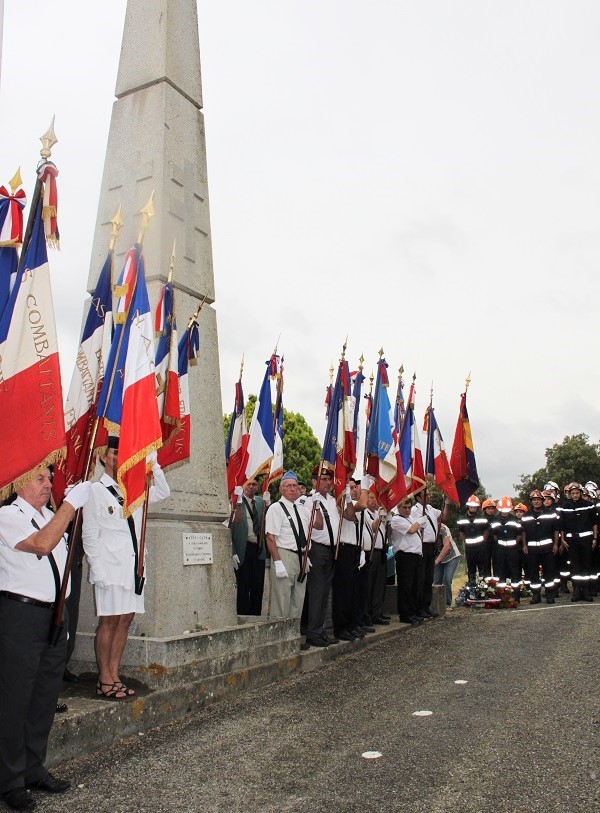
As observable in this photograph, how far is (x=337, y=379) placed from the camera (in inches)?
387

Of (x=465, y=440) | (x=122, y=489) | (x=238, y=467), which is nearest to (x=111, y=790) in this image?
(x=122, y=489)

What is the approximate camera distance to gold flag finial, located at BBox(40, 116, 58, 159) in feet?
16.8

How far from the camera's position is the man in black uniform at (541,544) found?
13.6m

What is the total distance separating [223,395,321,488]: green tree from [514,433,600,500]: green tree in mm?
12156

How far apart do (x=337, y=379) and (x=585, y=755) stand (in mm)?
5909

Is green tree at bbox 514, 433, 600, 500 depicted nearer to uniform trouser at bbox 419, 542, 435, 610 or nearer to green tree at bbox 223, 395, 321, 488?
green tree at bbox 223, 395, 321, 488

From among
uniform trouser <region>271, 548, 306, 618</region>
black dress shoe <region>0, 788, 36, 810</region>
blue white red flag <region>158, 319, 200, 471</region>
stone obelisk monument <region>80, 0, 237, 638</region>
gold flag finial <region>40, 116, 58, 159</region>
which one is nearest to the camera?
black dress shoe <region>0, 788, 36, 810</region>

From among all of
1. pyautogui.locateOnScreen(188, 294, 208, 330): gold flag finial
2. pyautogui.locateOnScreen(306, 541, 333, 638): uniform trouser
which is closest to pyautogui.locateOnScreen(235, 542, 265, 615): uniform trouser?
pyautogui.locateOnScreen(306, 541, 333, 638): uniform trouser

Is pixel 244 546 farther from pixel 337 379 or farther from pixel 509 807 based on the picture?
pixel 509 807

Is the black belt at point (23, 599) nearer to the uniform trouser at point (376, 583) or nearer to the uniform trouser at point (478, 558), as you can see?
the uniform trouser at point (376, 583)

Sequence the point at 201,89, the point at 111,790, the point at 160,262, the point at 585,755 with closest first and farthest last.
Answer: the point at 111,790 < the point at 585,755 < the point at 160,262 < the point at 201,89

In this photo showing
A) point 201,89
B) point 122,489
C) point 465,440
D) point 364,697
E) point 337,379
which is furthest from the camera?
point 465,440

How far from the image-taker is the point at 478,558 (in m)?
14.5

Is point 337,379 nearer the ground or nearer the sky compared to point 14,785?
nearer the sky
